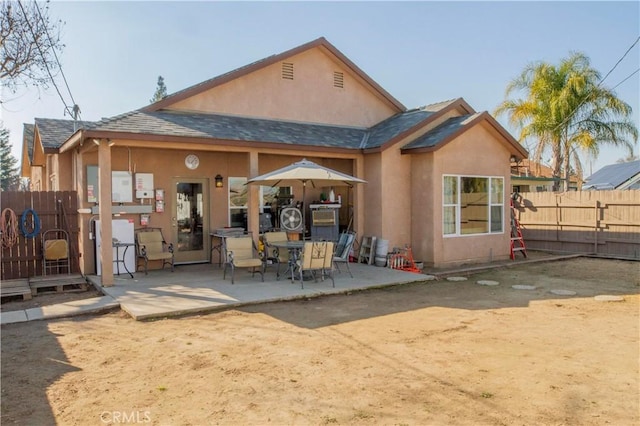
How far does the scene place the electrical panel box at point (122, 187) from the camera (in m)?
10.2

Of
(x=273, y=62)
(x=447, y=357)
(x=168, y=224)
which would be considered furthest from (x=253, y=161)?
(x=447, y=357)

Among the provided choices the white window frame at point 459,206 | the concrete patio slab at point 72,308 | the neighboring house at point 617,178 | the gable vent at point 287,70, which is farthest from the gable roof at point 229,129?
the neighboring house at point 617,178

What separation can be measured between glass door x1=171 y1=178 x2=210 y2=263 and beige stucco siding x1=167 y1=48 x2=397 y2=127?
1.95 m

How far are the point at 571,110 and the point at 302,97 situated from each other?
11.6 metres

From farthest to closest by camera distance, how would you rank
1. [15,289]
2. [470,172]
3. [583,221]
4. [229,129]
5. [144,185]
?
[583,221] → [470,172] → [144,185] → [229,129] → [15,289]

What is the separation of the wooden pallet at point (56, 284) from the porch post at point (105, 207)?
81 cm

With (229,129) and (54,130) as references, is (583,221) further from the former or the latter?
(54,130)

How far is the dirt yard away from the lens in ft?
12.2

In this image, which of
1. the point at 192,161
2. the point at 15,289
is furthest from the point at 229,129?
the point at 15,289

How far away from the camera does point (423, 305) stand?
764 centimetres

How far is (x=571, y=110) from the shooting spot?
58.2ft

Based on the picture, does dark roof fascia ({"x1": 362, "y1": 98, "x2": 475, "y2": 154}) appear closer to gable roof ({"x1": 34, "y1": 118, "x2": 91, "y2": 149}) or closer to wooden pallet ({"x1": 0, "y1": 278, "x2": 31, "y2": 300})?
gable roof ({"x1": 34, "y1": 118, "x2": 91, "y2": 149})

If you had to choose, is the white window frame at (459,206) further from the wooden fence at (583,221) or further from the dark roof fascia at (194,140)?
the wooden fence at (583,221)

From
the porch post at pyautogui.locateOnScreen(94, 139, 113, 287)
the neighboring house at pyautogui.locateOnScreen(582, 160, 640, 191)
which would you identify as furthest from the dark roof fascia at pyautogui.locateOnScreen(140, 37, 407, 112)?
the neighboring house at pyautogui.locateOnScreen(582, 160, 640, 191)
